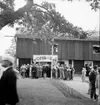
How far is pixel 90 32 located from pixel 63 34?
1.65 meters

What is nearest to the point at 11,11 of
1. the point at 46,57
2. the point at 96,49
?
the point at 46,57

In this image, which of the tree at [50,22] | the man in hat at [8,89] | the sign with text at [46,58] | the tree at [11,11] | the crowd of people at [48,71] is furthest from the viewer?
the sign with text at [46,58]

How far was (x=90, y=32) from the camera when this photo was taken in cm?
1516

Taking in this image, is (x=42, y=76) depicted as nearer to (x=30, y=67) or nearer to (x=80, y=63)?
(x=30, y=67)

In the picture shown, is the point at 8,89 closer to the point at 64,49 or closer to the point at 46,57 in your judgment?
the point at 46,57

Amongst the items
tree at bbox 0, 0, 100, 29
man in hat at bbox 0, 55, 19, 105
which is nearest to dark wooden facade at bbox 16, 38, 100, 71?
Answer: tree at bbox 0, 0, 100, 29

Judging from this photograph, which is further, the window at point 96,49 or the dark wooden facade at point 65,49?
the window at point 96,49

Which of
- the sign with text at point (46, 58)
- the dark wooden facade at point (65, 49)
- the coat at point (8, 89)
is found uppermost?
the dark wooden facade at point (65, 49)

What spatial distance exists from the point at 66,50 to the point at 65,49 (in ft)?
0.81

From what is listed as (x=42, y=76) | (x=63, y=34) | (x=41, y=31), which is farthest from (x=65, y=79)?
(x=63, y=34)

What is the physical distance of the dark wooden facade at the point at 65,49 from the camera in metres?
47.3

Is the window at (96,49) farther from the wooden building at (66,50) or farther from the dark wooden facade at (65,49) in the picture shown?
the dark wooden facade at (65,49)

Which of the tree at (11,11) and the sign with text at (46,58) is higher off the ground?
the tree at (11,11)

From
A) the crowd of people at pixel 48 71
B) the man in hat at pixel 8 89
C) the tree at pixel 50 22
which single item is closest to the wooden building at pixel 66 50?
the crowd of people at pixel 48 71
